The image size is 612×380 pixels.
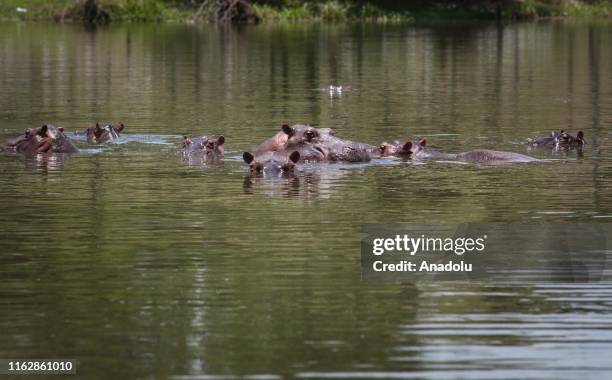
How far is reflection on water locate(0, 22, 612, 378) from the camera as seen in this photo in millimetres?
11398

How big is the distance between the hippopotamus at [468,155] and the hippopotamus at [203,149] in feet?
10.1

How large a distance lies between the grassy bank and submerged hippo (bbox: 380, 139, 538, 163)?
60871 millimetres

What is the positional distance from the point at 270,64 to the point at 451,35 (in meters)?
21.7

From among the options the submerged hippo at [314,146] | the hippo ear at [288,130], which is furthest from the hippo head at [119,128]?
the hippo ear at [288,130]

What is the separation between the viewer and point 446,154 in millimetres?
24109

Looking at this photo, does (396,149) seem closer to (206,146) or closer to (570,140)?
(206,146)

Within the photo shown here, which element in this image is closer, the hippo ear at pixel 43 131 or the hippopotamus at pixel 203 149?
the hippopotamus at pixel 203 149

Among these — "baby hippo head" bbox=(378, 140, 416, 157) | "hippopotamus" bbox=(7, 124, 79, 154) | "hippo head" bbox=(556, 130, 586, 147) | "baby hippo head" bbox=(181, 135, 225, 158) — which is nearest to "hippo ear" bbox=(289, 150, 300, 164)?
"baby hippo head" bbox=(181, 135, 225, 158)

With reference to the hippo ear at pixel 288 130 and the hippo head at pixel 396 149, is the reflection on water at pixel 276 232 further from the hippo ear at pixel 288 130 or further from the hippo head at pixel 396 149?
the hippo ear at pixel 288 130

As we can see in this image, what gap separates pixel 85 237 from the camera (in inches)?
643

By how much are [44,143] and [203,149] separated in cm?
282

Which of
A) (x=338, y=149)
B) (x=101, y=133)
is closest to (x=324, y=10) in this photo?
(x=101, y=133)

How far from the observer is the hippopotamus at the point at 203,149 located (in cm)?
2380

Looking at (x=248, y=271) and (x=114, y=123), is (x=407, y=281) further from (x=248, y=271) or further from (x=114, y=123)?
(x=114, y=123)
